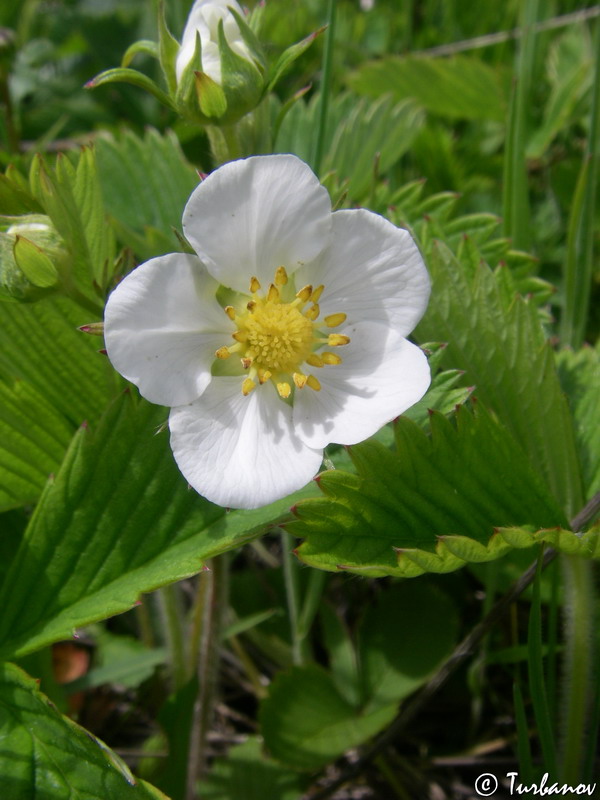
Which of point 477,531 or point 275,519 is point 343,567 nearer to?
point 275,519

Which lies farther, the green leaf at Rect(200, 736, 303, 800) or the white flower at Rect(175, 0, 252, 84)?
the green leaf at Rect(200, 736, 303, 800)

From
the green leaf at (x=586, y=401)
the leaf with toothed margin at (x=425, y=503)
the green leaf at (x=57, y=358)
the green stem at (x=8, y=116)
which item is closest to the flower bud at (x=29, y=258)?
the green leaf at (x=57, y=358)

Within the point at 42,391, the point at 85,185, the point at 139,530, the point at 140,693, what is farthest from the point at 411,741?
the point at 85,185

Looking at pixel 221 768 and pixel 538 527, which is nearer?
pixel 538 527

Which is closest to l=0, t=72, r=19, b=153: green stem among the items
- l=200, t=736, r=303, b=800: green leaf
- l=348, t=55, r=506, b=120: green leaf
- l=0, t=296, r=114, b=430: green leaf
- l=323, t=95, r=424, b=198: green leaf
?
l=323, t=95, r=424, b=198: green leaf

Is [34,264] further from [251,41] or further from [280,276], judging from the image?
[251,41]

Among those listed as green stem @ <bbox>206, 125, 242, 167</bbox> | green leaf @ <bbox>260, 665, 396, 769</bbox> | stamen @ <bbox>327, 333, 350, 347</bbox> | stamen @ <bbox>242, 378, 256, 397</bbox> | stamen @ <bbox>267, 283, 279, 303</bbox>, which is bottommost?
green leaf @ <bbox>260, 665, 396, 769</bbox>

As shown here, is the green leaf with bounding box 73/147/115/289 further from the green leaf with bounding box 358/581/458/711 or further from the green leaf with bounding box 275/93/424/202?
the green leaf with bounding box 358/581/458/711
